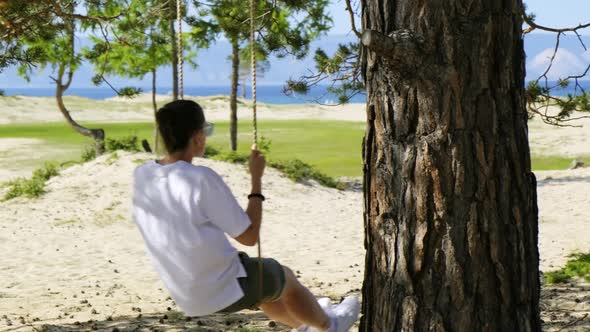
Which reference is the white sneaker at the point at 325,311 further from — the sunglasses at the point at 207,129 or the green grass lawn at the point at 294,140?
the green grass lawn at the point at 294,140

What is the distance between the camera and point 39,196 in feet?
46.0

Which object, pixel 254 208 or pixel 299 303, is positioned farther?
pixel 299 303

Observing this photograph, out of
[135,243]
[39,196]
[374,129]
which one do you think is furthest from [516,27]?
[39,196]

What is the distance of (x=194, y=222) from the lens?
3.41 meters

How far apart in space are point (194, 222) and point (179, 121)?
1.35ft

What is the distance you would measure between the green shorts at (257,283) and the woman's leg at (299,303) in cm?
7

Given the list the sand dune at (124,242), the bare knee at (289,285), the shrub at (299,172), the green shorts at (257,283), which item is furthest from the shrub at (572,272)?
the shrub at (299,172)

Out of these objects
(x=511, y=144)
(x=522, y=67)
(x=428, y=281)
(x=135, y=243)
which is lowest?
(x=135, y=243)

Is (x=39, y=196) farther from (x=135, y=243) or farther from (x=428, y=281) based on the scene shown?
(x=428, y=281)

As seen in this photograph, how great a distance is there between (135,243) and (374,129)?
809 centimetres

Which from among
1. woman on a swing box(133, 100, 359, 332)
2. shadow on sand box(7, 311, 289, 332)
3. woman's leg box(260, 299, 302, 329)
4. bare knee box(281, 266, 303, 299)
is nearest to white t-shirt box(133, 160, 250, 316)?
woman on a swing box(133, 100, 359, 332)

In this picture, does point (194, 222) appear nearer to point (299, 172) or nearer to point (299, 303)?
point (299, 303)

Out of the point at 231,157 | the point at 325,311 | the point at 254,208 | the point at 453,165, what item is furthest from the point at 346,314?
the point at 231,157

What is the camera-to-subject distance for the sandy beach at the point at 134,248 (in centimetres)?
668
